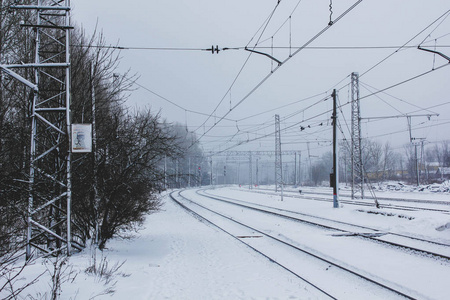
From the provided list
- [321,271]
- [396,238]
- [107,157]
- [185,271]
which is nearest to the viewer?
[321,271]

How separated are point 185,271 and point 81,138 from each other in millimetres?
4214

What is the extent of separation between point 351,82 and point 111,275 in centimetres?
2496

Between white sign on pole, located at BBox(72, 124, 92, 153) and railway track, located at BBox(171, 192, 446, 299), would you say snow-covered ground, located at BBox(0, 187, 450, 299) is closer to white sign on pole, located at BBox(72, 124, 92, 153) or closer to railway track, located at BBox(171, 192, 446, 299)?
railway track, located at BBox(171, 192, 446, 299)

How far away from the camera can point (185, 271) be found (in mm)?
9352

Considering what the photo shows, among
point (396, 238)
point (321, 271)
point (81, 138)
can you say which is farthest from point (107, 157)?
point (396, 238)

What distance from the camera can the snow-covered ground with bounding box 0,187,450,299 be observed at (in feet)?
23.6

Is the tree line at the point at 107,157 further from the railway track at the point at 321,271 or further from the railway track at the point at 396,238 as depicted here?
the railway track at the point at 396,238

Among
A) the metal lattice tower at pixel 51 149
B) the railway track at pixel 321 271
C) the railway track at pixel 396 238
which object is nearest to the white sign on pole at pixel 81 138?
the metal lattice tower at pixel 51 149

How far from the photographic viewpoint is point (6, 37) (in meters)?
15.2

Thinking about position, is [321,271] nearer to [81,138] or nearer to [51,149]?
[81,138]

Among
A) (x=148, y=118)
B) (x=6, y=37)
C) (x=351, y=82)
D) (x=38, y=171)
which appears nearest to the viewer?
(x=38, y=171)

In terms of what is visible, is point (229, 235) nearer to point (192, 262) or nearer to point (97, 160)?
point (192, 262)

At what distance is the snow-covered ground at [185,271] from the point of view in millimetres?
7205

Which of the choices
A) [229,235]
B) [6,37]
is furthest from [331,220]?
[6,37]
